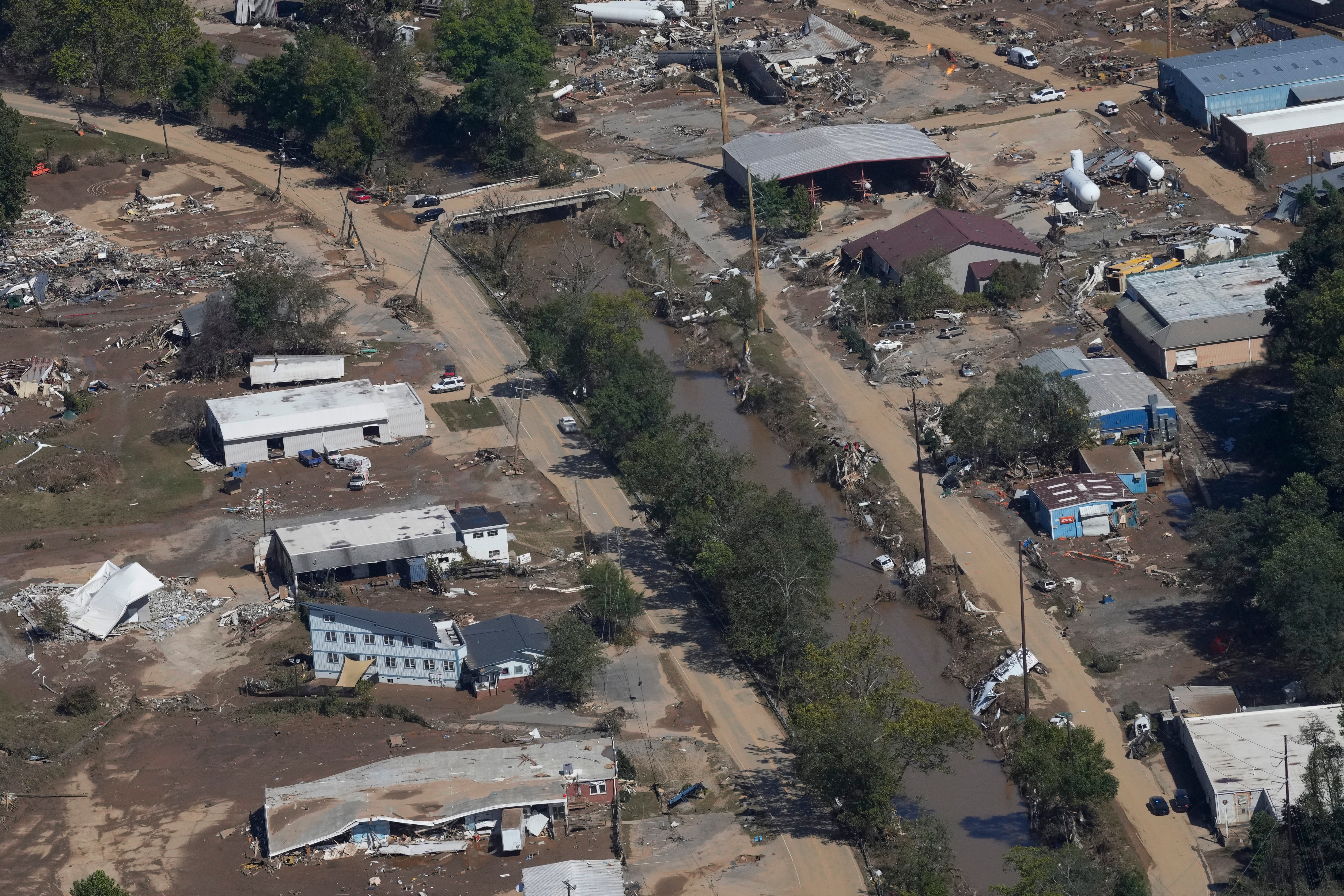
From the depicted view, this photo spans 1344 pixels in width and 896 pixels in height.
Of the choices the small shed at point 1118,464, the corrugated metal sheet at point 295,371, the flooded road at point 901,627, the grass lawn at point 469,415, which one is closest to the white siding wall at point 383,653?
the flooded road at point 901,627

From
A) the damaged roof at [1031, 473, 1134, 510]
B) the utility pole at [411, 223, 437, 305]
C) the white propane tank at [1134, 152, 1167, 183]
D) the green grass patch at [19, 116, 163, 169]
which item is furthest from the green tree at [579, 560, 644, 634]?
the green grass patch at [19, 116, 163, 169]

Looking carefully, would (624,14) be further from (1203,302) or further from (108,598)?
(108,598)

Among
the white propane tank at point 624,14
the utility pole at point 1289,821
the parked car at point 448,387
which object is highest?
the utility pole at point 1289,821

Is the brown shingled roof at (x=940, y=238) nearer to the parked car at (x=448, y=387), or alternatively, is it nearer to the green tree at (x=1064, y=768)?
the parked car at (x=448, y=387)

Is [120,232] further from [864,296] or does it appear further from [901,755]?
[901,755]

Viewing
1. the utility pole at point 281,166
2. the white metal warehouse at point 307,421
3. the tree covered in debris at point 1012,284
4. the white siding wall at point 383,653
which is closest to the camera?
the white siding wall at point 383,653

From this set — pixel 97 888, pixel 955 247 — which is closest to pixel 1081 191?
pixel 955 247

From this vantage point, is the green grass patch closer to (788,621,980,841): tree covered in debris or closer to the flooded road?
the flooded road
